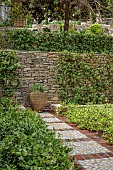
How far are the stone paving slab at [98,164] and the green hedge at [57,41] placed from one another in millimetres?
6146

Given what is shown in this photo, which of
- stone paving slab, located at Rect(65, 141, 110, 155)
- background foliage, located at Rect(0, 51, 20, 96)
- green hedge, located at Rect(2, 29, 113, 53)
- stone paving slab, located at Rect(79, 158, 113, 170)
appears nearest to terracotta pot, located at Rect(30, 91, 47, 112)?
background foliage, located at Rect(0, 51, 20, 96)

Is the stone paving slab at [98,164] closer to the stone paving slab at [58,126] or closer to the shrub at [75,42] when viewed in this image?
the stone paving slab at [58,126]

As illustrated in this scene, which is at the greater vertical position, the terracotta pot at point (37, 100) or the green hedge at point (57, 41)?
the green hedge at point (57, 41)

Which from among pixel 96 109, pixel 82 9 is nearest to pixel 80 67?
pixel 96 109

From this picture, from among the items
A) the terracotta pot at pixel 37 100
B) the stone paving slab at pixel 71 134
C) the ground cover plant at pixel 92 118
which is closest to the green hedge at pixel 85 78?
the terracotta pot at pixel 37 100

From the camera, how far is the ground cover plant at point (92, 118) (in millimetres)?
5895

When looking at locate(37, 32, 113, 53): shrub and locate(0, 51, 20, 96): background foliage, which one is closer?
locate(0, 51, 20, 96): background foliage

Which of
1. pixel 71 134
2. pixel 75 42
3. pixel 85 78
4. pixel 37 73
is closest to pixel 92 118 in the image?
pixel 71 134

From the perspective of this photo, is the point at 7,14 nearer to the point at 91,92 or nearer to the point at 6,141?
the point at 91,92

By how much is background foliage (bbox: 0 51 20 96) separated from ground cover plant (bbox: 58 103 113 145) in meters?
1.53

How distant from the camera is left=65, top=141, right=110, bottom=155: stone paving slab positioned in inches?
178

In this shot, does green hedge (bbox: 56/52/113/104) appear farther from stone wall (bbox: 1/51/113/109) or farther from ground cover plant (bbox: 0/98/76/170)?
ground cover plant (bbox: 0/98/76/170)

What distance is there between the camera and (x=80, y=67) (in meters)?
9.65

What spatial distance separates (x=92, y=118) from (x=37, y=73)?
9.98ft
